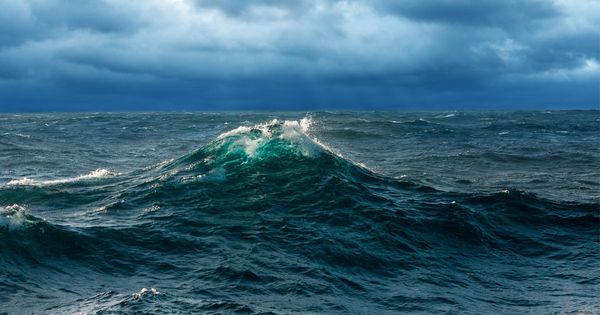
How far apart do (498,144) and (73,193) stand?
33671mm

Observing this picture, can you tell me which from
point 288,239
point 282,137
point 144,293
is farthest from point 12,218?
point 282,137

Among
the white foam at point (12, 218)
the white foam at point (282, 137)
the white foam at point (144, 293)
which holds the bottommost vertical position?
the white foam at point (144, 293)

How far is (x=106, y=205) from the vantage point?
17750 millimetres

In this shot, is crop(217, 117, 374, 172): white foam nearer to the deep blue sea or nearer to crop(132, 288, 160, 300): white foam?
the deep blue sea

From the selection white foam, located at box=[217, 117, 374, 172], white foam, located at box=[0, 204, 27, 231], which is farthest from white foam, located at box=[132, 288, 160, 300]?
white foam, located at box=[217, 117, 374, 172]

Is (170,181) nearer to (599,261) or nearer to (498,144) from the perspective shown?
(599,261)

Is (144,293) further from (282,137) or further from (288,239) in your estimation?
(282,137)

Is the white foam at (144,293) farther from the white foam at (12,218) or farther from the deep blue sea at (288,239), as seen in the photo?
the white foam at (12,218)

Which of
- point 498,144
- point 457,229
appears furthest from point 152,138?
point 457,229

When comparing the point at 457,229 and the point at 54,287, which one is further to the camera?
the point at 457,229

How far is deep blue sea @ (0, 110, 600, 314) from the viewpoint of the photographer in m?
10.8

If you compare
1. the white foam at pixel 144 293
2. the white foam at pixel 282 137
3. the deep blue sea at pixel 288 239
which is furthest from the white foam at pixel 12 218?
the white foam at pixel 282 137

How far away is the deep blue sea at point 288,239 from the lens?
426 inches

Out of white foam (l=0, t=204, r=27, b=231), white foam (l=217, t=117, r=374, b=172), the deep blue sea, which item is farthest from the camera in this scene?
white foam (l=217, t=117, r=374, b=172)
